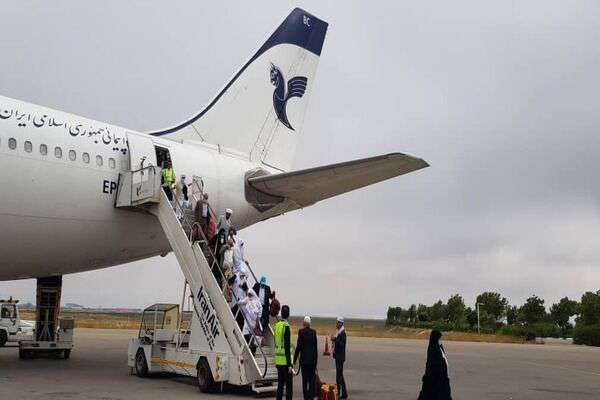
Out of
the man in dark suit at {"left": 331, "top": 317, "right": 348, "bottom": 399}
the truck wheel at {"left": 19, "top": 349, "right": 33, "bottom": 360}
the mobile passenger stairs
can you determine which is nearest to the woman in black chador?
the man in dark suit at {"left": 331, "top": 317, "right": 348, "bottom": 399}

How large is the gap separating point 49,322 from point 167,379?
21.6 ft

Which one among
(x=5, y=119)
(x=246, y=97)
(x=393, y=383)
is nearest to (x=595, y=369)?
(x=393, y=383)

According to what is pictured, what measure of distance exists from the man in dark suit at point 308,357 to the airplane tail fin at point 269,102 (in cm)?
1063

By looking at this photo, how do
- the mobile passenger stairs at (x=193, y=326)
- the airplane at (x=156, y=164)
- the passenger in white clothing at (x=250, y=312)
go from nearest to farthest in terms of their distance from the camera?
the mobile passenger stairs at (x=193, y=326), the passenger in white clothing at (x=250, y=312), the airplane at (x=156, y=164)

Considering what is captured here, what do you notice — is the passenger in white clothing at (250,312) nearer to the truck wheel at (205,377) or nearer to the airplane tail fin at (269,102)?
the truck wheel at (205,377)

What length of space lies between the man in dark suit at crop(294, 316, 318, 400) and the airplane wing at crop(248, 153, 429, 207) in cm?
472

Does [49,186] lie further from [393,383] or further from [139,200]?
[393,383]

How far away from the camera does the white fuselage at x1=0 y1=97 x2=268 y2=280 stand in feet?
45.3

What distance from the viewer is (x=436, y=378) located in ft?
29.1

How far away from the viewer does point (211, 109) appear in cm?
2089

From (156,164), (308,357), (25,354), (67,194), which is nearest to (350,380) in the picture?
(308,357)

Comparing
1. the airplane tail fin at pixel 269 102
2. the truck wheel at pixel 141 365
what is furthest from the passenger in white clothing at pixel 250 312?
the airplane tail fin at pixel 269 102

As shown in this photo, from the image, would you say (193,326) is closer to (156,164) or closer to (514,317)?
(156,164)

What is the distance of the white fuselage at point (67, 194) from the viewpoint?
13797mm
